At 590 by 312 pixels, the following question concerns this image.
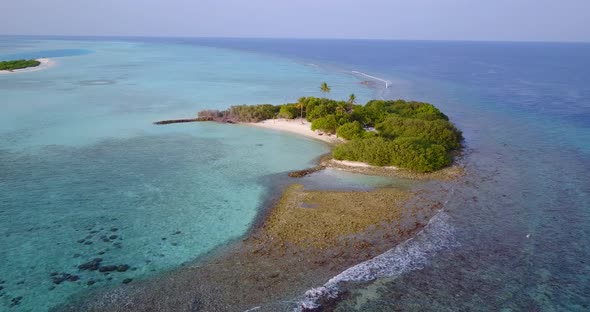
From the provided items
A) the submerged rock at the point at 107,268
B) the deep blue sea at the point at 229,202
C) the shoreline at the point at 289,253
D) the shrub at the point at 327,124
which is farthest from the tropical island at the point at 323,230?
the submerged rock at the point at 107,268

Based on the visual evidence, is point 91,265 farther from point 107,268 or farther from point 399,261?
point 399,261

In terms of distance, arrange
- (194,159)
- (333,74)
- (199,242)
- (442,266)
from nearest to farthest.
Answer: (442,266), (199,242), (194,159), (333,74)

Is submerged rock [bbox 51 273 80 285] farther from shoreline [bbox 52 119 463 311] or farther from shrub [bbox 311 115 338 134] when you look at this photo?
shrub [bbox 311 115 338 134]

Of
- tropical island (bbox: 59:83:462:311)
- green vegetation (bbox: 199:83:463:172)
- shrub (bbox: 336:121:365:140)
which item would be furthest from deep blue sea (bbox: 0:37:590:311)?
shrub (bbox: 336:121:365:140)

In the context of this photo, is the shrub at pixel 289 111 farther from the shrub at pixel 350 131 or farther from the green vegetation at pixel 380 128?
the shrub at pixel 350 131

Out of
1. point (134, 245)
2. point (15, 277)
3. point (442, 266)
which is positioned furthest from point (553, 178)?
point (15, 277)

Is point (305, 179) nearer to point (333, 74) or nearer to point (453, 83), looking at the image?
point (453, 83)

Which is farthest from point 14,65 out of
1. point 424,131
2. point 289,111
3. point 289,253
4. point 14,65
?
point 289,253

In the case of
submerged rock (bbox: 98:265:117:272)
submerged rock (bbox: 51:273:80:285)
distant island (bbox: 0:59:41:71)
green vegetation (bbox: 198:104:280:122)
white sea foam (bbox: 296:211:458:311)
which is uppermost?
distant island (bbox: 0:59:41:71)
